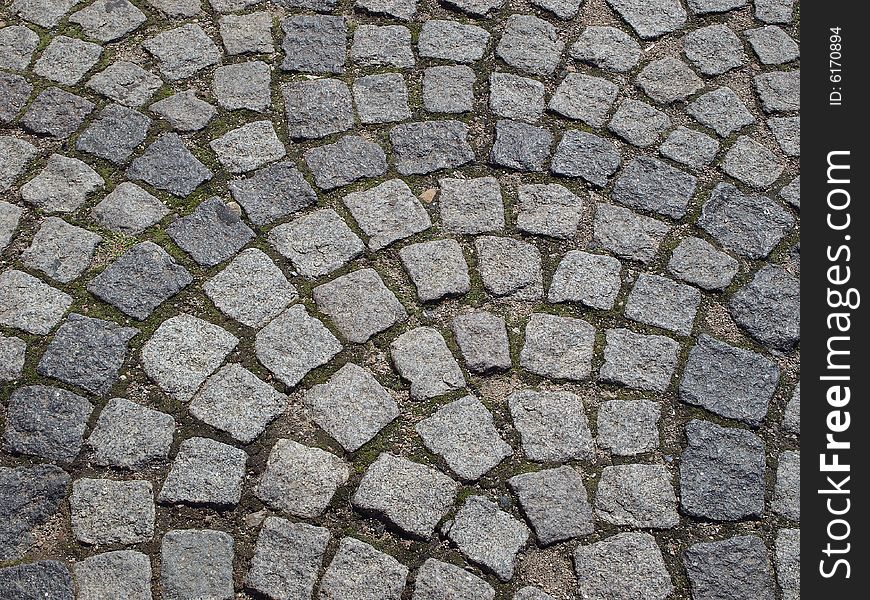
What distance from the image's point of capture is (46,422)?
3514mm

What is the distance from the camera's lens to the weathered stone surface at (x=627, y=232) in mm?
4184

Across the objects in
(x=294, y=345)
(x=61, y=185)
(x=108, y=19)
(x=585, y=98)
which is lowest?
(x=294, y=345)

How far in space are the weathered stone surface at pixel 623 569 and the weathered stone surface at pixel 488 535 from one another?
0.22 metres

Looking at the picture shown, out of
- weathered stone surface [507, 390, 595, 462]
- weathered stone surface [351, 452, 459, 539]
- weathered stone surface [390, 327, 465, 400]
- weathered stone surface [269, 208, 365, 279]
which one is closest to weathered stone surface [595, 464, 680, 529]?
weathered stone surface [507, 390, 595, 462]

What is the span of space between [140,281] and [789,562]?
8.78ft

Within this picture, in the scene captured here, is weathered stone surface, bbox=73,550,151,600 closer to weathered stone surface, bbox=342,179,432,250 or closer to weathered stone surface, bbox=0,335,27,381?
weathered stone surface, bbox=0,335,27,381

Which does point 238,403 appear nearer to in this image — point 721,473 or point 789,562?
point 721,473

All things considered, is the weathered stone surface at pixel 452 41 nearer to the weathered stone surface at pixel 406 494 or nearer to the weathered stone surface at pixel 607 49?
the weathered stone surface at pixel 607 49

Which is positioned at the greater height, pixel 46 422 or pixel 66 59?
pixel 66 59

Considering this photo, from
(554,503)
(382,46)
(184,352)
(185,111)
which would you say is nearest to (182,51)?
(185,111)

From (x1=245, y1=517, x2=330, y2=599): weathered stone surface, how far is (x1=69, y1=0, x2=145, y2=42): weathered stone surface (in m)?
2.82

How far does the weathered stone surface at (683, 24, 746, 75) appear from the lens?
16.4 ft

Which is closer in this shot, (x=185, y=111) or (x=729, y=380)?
(x=729, y=380)
